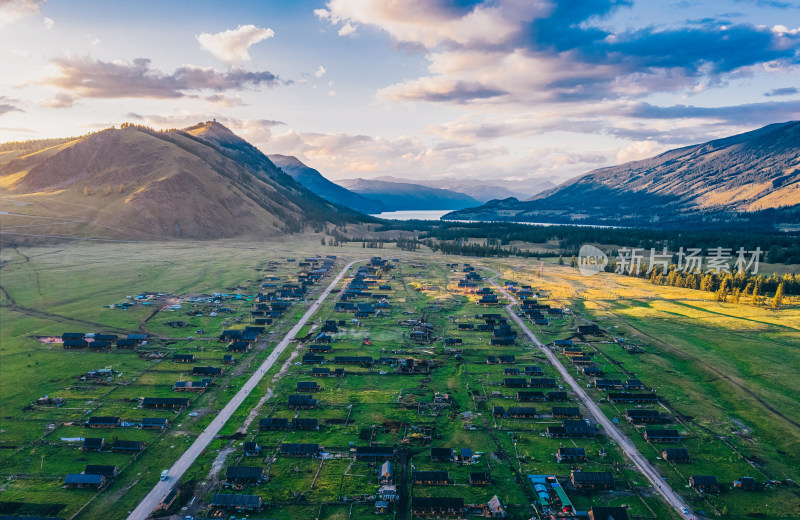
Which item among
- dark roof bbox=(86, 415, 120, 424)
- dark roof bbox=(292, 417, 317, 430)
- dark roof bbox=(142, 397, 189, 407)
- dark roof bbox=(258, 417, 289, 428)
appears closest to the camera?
dark roof bbox=(86, 415, 120, 424)

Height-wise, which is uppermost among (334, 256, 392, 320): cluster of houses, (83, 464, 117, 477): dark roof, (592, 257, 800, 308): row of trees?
(592, 257, 800, 308): row of trees

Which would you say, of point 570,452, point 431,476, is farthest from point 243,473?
point 570,452

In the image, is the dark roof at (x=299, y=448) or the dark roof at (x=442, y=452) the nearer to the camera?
the dark roof at (x=442, y=452)

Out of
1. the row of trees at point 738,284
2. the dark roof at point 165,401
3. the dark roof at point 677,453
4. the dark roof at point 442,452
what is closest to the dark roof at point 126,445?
the dark roof at point 165,401

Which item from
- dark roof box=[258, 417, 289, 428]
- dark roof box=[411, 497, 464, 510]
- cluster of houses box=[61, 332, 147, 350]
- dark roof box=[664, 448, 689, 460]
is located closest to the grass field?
dark roof box=[258, 417, 289, 428]

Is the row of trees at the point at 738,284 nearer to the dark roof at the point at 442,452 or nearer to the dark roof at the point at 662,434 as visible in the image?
the dark roof at the point at 662,434

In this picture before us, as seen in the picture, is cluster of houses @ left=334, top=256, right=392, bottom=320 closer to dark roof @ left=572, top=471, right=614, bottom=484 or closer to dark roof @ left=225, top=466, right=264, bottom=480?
dark roof @ left=225, top=466, right=264, bottom=480

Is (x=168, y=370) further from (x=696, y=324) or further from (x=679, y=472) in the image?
(x=696, y=324)

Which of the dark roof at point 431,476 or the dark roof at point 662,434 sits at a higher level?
the dark roof at point 662,434

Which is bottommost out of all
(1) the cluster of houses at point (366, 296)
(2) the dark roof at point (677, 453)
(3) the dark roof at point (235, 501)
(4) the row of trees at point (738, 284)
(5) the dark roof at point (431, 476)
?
(3) the dark roof at point (235, 501)

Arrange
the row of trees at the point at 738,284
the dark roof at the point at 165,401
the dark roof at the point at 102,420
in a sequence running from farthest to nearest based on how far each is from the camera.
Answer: the row of trees at the point at 738,284, the dark roof at the point at 165,401, the dark roof at the point at 102,420

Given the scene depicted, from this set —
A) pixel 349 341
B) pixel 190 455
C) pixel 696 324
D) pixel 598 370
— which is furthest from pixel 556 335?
pixel 190 455

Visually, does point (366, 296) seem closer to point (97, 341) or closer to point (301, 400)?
point (97, 341)
